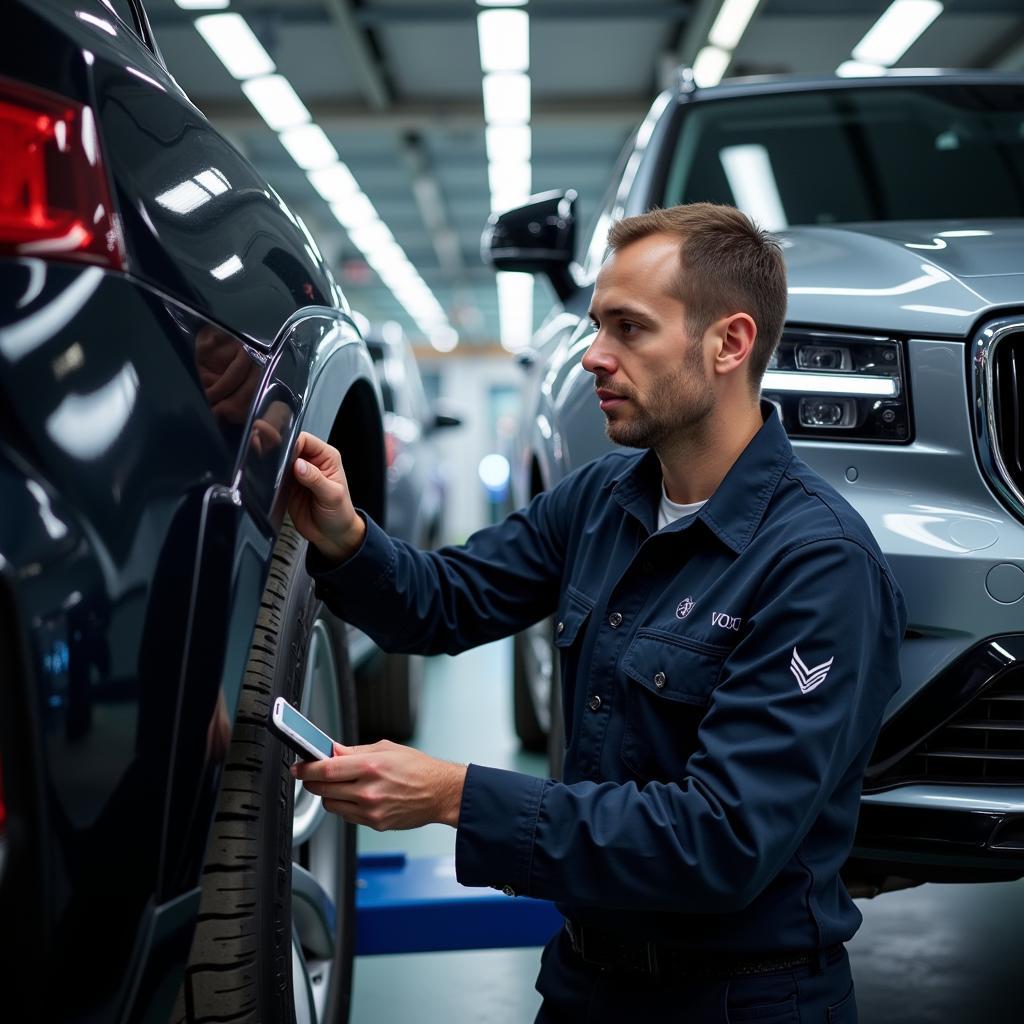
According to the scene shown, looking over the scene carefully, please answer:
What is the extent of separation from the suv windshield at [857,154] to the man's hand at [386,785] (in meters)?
1.59

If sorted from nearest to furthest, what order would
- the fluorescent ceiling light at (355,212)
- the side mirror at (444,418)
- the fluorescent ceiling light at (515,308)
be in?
the side mirror at (444,418) < the fluorescent ceiling light at (355,212) < the fluorescent ceiling light at (515,308)

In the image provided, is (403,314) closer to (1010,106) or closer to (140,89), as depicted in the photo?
(1010,106)

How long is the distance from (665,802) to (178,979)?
0.52 meters

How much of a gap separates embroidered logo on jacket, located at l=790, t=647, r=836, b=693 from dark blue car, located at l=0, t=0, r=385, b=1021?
1.84 ft

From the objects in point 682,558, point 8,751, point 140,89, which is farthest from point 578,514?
point 8,751

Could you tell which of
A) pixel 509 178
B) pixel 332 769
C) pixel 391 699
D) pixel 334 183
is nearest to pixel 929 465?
pixel 332 769

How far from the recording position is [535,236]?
2.58m

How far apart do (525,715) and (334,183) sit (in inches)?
429

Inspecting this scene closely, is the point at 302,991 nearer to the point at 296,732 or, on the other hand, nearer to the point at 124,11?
the point at 296,732

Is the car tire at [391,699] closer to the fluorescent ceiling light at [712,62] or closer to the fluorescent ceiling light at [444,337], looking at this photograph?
the fluorescent ceiling light at [712,62]

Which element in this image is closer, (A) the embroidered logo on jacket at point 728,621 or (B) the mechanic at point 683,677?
(B) the mechanic at point 683,677

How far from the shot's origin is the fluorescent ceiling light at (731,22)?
8062 millimetres

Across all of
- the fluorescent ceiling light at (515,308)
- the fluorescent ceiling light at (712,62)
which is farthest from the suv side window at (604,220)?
the fluorescent ceiling light at (515,308)

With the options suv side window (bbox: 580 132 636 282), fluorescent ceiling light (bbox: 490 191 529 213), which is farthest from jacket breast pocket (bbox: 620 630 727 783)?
fluorescent ceiling light (bbox: 490 191 529 213)
